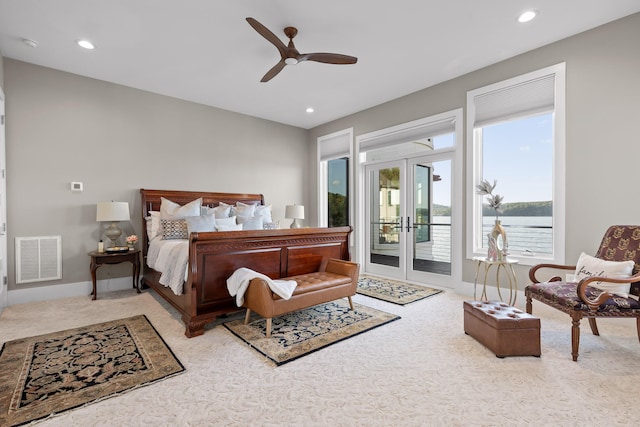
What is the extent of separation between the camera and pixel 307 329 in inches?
117

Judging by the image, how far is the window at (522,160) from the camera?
3469mm

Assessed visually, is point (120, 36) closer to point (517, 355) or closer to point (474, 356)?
point (474, 356)

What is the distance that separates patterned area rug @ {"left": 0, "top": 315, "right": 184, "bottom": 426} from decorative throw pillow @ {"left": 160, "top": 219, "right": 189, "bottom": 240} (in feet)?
4.63

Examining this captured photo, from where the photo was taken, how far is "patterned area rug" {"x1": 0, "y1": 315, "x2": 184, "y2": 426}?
1.85 m

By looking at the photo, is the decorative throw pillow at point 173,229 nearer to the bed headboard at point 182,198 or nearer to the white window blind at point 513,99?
the bed headboard at point 182,198

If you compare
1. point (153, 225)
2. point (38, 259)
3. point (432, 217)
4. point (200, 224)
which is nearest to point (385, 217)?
point (432, 217)

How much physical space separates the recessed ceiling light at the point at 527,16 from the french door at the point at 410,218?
1.82m

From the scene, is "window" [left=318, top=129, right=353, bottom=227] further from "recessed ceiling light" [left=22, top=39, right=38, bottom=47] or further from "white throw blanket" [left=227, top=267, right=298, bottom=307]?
"recessed ceiling light" [left=22, top=39, right=38, bottom=47]

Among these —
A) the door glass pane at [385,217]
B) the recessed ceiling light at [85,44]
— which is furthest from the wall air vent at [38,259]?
the door glass pane at [385,217]

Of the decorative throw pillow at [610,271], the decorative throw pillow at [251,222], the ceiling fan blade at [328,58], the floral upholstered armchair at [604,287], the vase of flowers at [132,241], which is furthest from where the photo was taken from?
the decorative throw pillow at [251,222]

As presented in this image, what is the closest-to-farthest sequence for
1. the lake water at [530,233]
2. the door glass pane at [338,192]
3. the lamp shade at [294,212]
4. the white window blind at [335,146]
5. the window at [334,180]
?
1. the lake water at [530,233]
2. the lamp shade at [294,212]
3. the white window blind at [335,146]
4. the window at [334,180]
5. the door glass pane at [338,192]

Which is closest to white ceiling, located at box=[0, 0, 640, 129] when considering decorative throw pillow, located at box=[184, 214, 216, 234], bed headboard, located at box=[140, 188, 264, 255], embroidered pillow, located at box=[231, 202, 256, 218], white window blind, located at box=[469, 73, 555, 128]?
white window blind, located at box=[469, 73, 555, 128]

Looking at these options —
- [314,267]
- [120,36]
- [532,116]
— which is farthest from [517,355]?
[120,36]

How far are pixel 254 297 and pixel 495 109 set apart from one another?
3.78m
